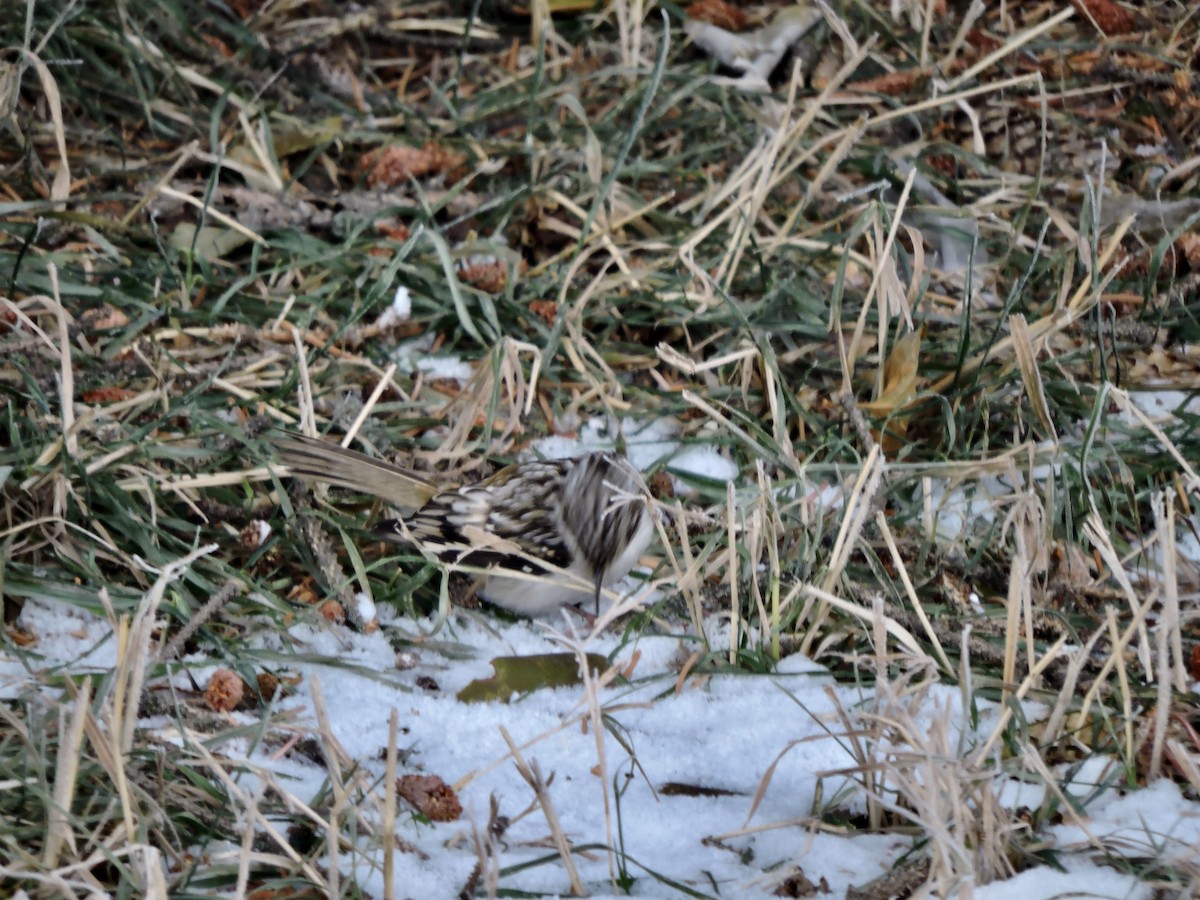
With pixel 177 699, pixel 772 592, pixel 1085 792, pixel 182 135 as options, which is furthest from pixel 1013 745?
pixel 182 135

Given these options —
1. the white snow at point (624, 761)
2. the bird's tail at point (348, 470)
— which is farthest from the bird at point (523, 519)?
the white snow at point (624, 761)

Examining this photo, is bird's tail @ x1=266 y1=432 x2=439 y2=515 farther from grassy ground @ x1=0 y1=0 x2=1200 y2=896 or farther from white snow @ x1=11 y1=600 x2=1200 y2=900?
white snow @ x1=11 y1=600 x2=1200 y2=900

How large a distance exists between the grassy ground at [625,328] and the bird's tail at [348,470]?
9 cm

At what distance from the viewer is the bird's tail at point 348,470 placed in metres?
3.45

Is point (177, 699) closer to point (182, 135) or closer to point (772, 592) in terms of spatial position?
point (772, 592)

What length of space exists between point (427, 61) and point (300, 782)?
354 centimetres

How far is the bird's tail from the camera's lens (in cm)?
345

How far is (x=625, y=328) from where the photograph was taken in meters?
4.39

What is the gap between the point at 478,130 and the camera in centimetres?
501

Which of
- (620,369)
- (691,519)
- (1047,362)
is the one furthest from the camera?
(620,369)

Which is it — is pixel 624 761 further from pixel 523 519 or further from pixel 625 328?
pixel 625 328

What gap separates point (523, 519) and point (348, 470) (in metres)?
0.47

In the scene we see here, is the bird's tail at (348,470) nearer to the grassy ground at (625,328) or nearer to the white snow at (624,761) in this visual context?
the grassy ground at (625,328)

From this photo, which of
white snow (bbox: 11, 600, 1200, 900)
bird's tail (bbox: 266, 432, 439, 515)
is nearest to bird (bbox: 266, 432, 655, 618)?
bird's tail (bbox: 266, 432, 439, 515)
